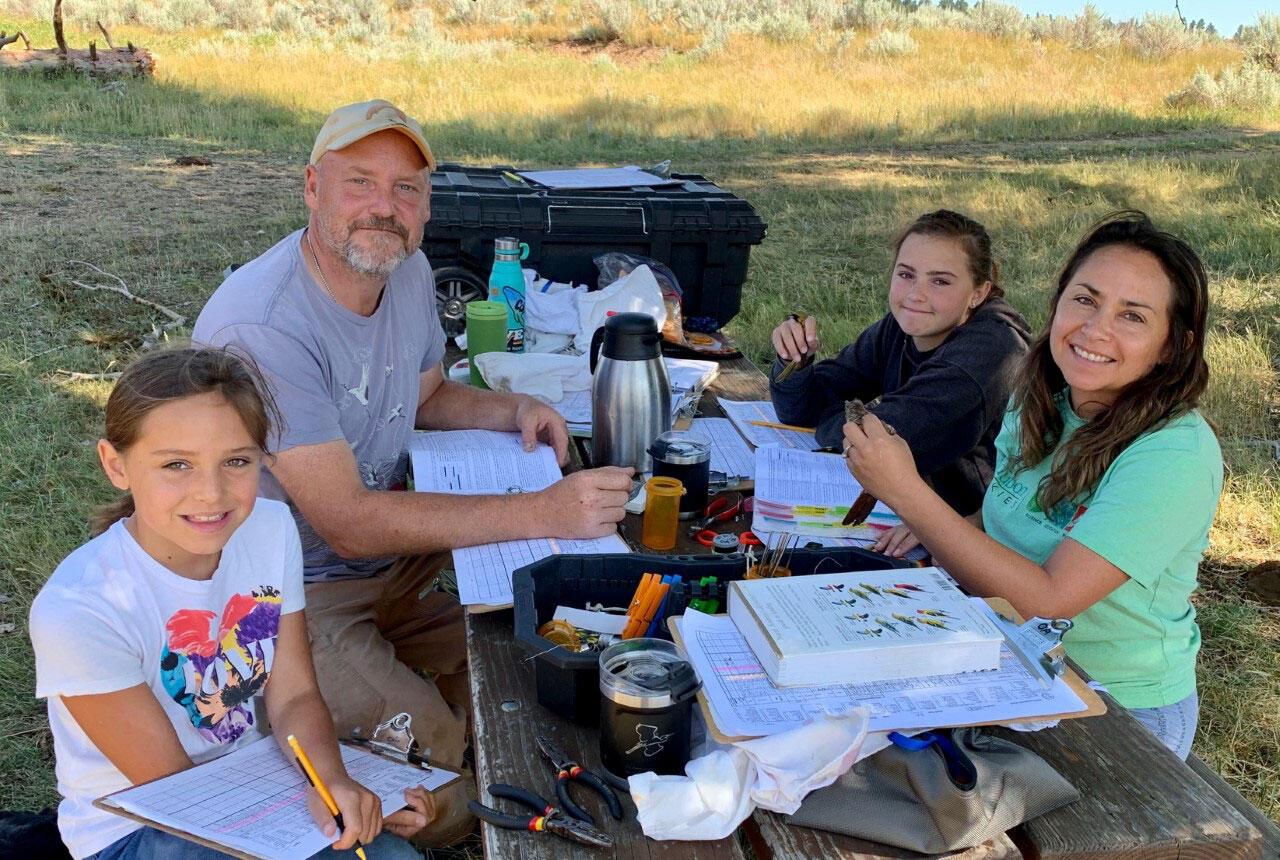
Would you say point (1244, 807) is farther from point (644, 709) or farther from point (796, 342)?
point (796, 342)

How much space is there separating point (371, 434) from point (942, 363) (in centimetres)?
162

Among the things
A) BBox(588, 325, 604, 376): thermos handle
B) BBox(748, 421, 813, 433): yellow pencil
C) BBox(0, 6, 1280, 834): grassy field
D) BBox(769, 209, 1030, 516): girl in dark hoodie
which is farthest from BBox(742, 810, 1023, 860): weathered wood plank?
BBox(0, 6, 1280, 834): grassy field

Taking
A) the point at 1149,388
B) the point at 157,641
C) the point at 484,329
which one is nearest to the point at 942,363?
the point at 1149,388

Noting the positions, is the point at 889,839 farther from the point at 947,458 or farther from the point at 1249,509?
the point at 1249,509

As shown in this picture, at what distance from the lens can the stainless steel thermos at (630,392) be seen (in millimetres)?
2688

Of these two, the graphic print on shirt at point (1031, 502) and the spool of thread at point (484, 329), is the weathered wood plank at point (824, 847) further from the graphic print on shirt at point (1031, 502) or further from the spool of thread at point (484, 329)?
the spool of thread at point (484, 329)

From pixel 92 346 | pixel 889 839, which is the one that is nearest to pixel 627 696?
pixel 889 839

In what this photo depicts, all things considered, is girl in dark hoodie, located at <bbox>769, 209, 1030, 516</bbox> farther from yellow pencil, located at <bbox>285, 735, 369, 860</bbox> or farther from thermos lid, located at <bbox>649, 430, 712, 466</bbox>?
yellow pencil, located at <bbox>285, 735, 369, 860</bbox>

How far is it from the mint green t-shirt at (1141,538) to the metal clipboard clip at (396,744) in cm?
137

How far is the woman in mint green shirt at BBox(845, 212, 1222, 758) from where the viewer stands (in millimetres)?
2078

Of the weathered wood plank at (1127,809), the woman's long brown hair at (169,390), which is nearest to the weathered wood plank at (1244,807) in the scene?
the weathered wood plank at (1127,809)

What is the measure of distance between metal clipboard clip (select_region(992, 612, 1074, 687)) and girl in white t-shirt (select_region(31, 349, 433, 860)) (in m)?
1.10

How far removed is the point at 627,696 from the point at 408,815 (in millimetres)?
741

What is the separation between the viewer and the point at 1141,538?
2057 millimetres
